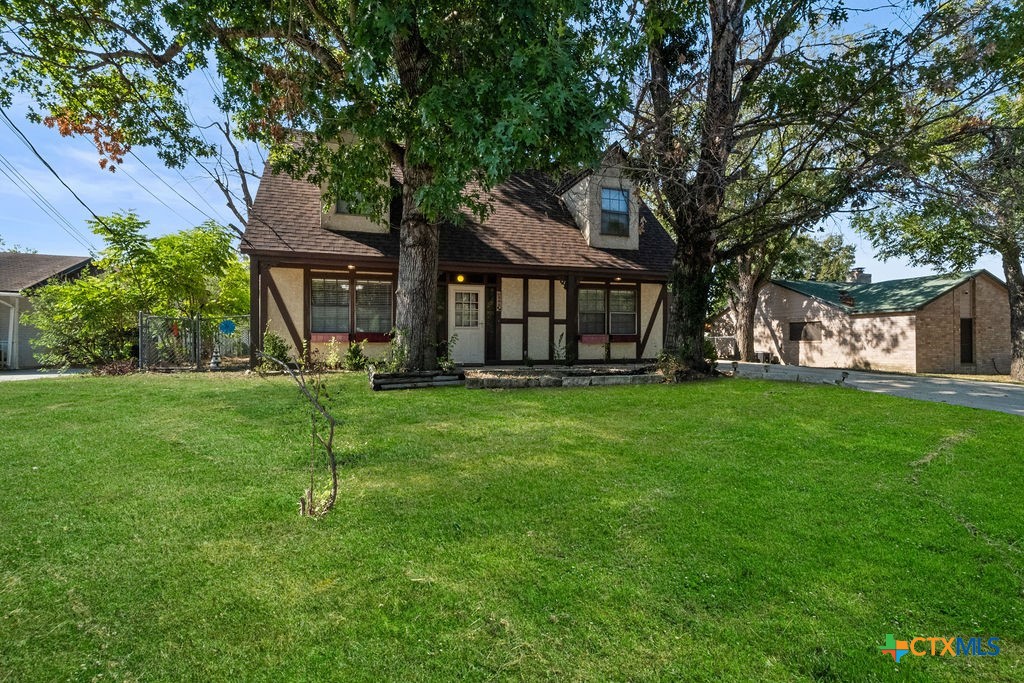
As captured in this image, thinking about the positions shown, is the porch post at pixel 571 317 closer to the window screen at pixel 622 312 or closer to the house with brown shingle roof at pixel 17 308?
the window screen at pixel 622 312

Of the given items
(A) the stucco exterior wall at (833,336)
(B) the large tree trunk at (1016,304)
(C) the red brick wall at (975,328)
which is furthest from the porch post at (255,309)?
(B) the large tree trunk at (1016,304)

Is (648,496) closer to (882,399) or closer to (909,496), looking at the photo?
(909,496)

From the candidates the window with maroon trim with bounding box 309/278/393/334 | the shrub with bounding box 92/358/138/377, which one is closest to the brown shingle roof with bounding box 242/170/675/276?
the window with maroon trim with bounding box 309/278/393/334

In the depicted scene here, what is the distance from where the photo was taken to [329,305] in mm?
11859

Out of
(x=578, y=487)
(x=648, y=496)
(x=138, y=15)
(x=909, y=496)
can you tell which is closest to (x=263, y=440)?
(x=578, y=487)

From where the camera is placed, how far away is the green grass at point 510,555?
1908 millimetres

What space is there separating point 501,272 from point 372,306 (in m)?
3.42

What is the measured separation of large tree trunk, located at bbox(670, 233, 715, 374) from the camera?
1006 cm

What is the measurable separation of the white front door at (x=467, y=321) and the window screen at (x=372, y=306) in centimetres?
165

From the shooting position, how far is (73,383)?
9.03 m

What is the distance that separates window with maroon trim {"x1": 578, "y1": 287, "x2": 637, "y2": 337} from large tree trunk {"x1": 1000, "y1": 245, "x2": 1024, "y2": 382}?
40.1 ft

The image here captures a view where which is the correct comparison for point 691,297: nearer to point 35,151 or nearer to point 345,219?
point 345,219

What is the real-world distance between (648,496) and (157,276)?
1301 cm

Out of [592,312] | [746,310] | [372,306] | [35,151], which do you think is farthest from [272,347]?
[746,310]
